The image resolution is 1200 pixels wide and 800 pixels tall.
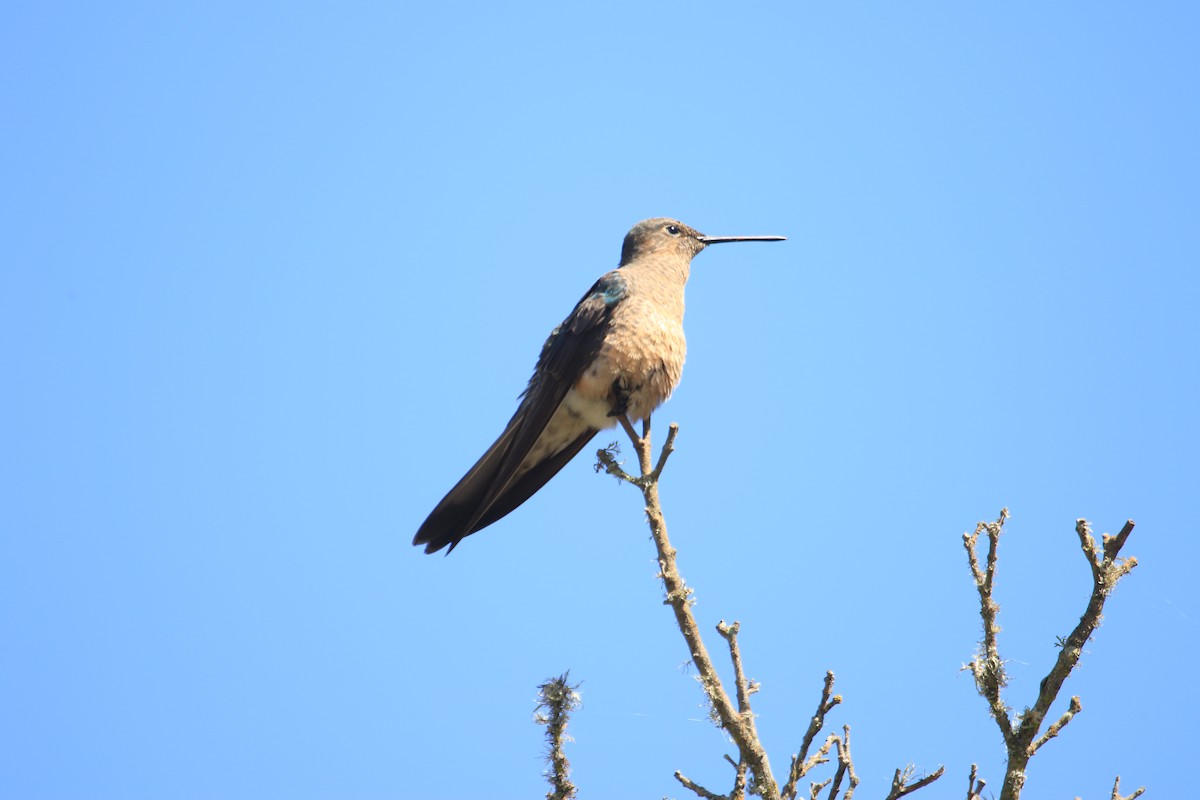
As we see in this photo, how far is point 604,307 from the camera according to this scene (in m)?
5.25

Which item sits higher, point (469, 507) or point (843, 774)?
point (469, 507)

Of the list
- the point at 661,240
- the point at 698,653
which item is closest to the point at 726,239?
the point at 661,240

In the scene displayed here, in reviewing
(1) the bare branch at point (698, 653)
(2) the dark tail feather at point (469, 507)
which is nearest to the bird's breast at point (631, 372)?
(2) the dark tail feather at point (469, 507)

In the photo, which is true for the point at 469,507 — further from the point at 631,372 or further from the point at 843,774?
the point at 843,774

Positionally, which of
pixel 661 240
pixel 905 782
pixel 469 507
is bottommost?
pixel 905 782

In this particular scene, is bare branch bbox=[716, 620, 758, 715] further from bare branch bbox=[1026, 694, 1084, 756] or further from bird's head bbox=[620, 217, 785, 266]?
bird's head bbox=[620, 217, 785, 266]

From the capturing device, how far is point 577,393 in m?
5.08

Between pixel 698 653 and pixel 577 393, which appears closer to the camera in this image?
pixel 698 653

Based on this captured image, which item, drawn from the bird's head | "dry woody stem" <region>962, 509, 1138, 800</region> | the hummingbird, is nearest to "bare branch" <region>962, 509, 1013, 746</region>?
"dry woody stem" <region>962, 509, 1138, 800</region>

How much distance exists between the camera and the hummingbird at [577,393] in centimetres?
485

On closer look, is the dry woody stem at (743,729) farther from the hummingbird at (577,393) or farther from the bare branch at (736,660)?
the hummingbird at (577,393)

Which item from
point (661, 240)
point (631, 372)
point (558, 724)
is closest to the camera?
point (558, 724)

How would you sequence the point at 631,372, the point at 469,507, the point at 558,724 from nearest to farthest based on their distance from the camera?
the point at 558,724 < the point at 469,507 < the point at 631,372

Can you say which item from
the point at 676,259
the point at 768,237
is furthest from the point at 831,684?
the point at 768,237
